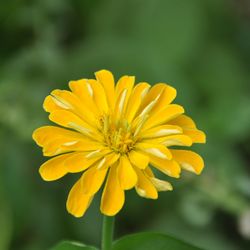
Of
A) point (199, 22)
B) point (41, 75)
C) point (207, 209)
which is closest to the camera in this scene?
point (207, 209)

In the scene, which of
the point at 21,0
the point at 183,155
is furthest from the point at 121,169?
the point at 21,0

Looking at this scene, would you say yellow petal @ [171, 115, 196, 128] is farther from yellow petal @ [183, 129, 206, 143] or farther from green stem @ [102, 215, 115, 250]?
green stem @ [102, 215, 115, 250]

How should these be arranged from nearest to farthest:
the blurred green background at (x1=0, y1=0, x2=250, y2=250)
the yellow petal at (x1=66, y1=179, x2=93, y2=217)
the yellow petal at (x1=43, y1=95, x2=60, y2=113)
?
1. the yellow petal at (x1=66, y1=179, x2=93, y2=217)
2. the yellow petal at (x1=43, y1=95, x2=60, y2=113)
3. the blurred green background at (x1=0, y1=0, x2=250, y2=250)

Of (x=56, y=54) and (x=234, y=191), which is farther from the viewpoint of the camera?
(x=56, y=54)

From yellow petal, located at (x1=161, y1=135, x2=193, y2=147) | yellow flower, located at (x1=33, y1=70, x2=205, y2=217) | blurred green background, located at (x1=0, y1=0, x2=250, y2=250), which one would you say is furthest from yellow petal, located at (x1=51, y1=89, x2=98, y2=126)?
blurred green background, located at (x1=0, y1=0, x2=250, y2=250)

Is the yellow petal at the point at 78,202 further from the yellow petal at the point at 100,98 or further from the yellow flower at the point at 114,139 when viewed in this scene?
the yellow petal at the point at 100,98

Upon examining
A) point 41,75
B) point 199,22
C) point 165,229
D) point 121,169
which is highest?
point 199,22

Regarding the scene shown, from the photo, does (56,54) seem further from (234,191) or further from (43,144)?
(43,144)

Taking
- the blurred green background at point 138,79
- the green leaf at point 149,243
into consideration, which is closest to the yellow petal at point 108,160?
the green leaf at point 149,243

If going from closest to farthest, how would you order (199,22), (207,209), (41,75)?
1. (207,209)
2. (41,75)
3. (199,22)
